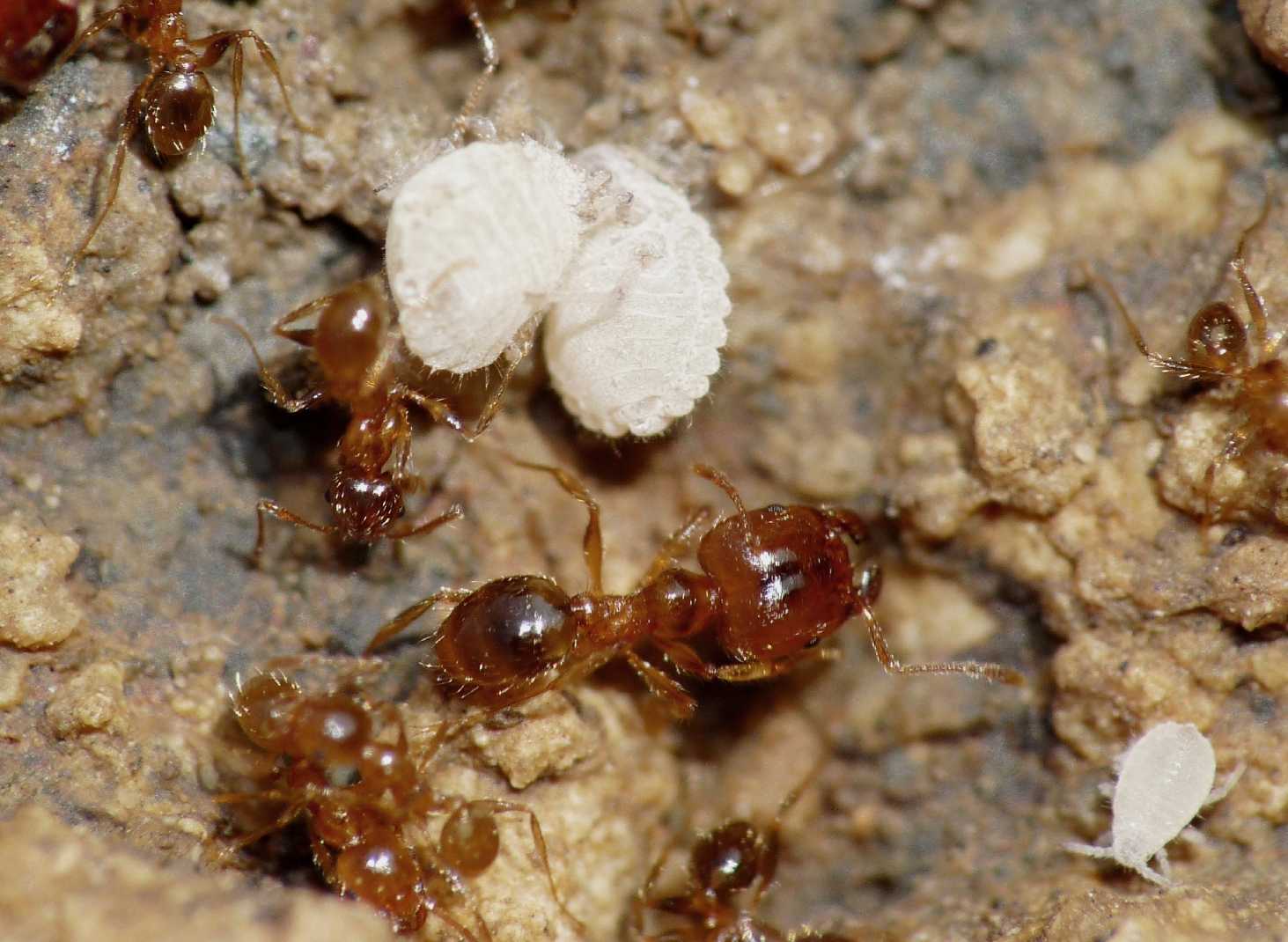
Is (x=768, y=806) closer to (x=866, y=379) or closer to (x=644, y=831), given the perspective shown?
(x=644, y=831)

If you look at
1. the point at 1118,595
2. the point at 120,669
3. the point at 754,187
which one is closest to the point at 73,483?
the point at 120,669

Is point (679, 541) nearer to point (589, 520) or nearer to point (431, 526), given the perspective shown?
point (589, 520)

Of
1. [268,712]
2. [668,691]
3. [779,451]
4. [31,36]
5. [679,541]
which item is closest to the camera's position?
[31,36]

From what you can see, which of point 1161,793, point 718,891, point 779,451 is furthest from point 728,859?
point 779,451

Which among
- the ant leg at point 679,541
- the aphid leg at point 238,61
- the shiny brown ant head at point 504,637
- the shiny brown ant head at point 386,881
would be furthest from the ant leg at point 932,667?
the aphid leg at point 238,61

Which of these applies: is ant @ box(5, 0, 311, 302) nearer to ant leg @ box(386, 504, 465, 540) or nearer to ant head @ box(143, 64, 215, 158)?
ant head @ box(143, 64, 215, 158)

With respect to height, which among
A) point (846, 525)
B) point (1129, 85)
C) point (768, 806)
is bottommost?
point (768, 806)

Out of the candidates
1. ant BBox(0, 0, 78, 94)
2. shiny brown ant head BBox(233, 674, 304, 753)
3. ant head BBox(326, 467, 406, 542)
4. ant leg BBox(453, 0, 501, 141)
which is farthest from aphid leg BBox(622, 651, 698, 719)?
ant BBox(0, 0, 78, 94)
